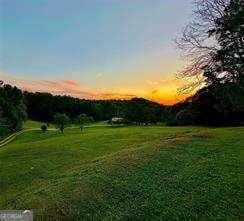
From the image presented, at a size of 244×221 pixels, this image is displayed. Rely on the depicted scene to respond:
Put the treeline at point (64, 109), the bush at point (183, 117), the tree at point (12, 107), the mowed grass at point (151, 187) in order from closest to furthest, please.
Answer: the mowed grass at point (151, 187), the bush at point (183, 117), the tree at point (12, 107), the treeline at point (64, 109)

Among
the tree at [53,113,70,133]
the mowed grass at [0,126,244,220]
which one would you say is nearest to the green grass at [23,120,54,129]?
the tree at [53,113,70,133]

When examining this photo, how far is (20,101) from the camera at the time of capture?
84312 mm

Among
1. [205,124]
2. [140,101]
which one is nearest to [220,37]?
[205,124]

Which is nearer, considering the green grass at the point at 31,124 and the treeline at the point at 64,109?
the treeline at the point at 64,109

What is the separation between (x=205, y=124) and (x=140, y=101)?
23489mm

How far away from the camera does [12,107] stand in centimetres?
7862

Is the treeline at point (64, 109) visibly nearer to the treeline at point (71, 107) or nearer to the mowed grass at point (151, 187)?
the treeline at point (71, 107)

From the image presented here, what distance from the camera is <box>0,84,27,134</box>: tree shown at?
7675 centimetres

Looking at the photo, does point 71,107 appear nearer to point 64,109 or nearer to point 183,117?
point 64,109

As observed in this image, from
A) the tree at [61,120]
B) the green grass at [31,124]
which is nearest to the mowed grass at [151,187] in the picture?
the tree at [61,120]

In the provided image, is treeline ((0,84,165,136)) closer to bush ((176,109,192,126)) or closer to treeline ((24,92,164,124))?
treeline ((24,92,164,124))

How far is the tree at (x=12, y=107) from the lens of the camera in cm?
7675

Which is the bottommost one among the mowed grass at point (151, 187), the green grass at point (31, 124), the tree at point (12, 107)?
the mowed grass at point (151, 187)

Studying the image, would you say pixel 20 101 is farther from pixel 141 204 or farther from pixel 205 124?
pixel 141 204
